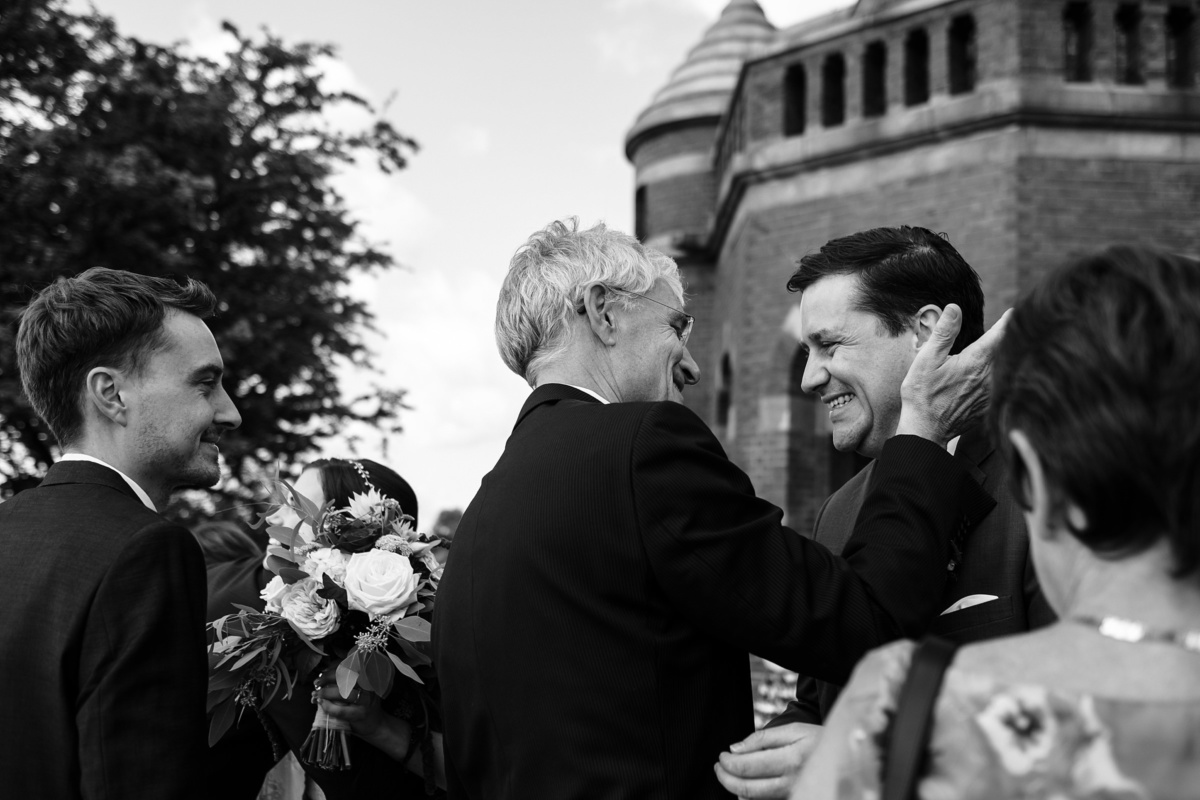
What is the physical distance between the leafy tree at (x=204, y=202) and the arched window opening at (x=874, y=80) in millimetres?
8221

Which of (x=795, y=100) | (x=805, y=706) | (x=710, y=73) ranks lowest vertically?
(x=805, y=706)

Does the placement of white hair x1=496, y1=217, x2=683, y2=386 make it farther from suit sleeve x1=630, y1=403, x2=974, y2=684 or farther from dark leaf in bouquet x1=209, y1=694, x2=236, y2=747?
dark leaf in bouquet x1=209, y1=694, x2=236, y2=747

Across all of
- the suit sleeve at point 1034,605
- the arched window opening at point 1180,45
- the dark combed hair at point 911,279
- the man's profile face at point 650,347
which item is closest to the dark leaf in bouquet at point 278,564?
the man's profile face at point 650,347

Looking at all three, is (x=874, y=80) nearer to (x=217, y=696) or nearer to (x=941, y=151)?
(x=941, y=151)

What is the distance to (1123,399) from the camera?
1.40 metres

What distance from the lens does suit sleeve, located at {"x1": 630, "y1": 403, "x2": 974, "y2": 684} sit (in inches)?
85.1

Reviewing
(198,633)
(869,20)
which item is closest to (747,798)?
(198,633)

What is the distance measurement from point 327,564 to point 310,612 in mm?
151

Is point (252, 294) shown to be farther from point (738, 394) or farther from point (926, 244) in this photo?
Result: point (926, 244)

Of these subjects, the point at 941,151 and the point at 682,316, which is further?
the point at 941,151

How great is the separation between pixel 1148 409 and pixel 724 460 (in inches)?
39.8

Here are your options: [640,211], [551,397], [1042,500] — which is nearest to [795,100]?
[640,211]

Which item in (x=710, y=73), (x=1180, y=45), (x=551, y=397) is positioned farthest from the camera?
(x=710, y=73)

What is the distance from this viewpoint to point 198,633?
8.64ft
